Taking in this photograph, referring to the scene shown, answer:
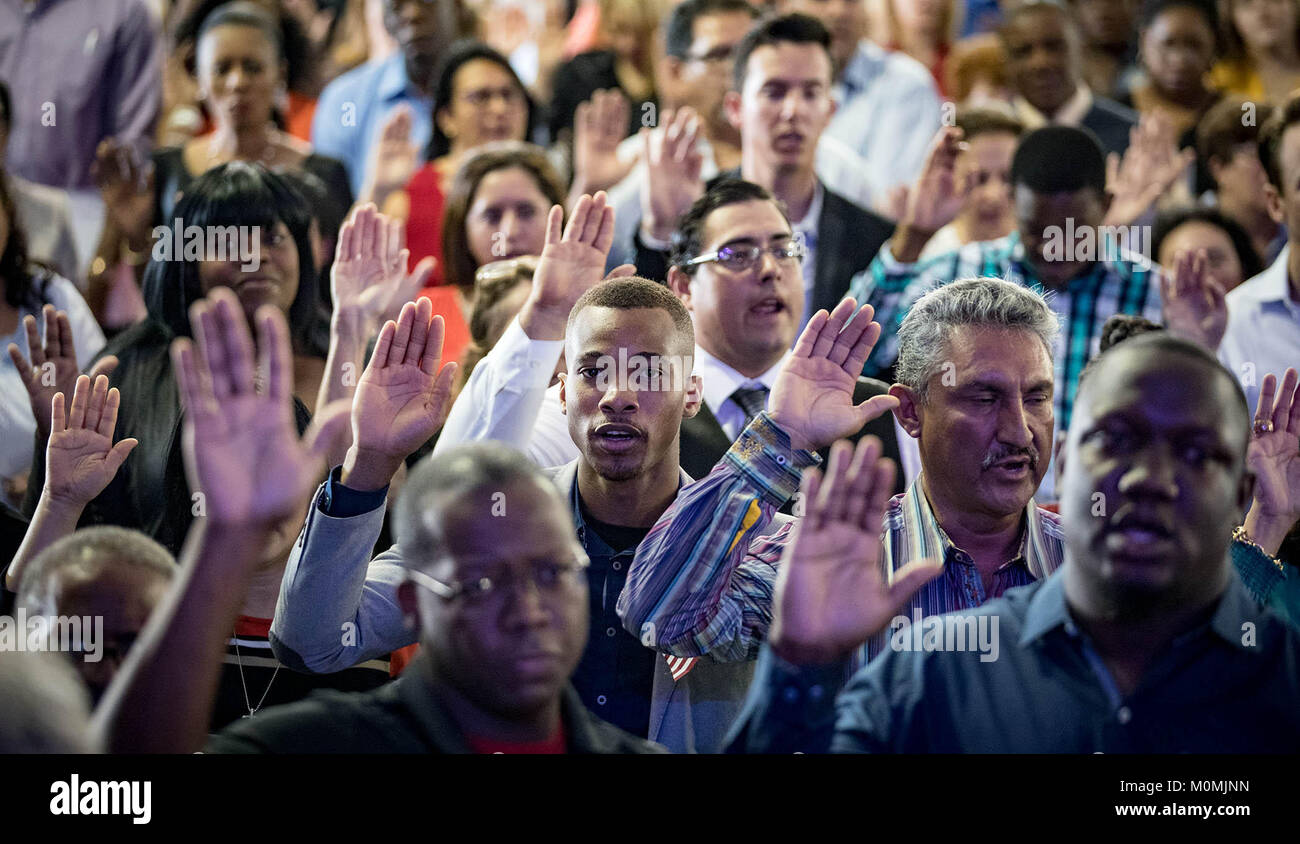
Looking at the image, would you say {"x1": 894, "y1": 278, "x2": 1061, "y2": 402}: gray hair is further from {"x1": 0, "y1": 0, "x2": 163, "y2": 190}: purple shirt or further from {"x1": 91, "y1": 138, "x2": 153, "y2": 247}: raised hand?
{"x1": 0, "y1": 0, "x2": 163, "y2": 190}: purple shirt

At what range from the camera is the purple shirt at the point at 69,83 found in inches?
222

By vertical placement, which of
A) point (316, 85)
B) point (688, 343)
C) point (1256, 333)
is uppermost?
point (316, 85)

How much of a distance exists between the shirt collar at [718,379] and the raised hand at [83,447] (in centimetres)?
135

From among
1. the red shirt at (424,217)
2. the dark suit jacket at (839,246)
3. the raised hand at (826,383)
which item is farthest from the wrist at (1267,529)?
the red shirt at (424,217)

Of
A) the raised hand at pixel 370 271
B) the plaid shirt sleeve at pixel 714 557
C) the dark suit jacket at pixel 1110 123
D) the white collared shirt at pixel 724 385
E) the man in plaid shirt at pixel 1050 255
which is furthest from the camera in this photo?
the dark suit jacket at pixel 1110 123

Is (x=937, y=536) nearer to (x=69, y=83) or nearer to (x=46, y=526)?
(x=46, y=526)

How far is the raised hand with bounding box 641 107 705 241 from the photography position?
14.6 feet

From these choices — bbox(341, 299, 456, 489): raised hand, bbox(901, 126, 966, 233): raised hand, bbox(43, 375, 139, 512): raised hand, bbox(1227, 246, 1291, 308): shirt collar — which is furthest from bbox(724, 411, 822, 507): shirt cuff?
bbox(1227, 246, 1291, 308): shirt collar

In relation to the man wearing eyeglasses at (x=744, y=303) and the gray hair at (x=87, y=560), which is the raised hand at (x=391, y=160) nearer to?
the man wearing eyeglasses at (x=744, y=303)

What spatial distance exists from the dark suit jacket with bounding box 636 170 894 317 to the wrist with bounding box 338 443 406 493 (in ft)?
5.87
